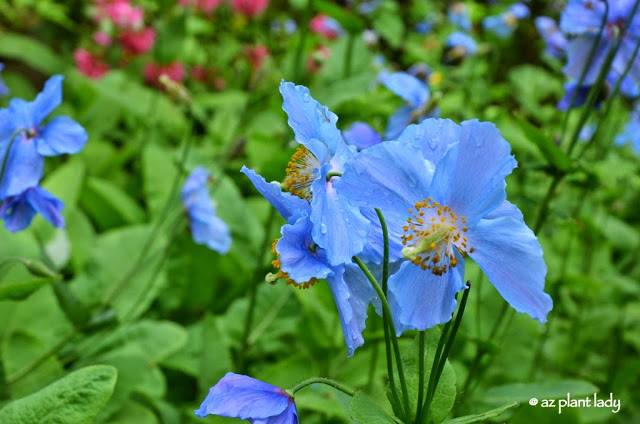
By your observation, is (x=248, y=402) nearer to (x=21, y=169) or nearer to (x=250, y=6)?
(x=21, y=169)

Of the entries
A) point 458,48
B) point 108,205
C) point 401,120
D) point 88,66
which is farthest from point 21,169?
point 88,66

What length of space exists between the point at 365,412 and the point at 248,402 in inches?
5.3

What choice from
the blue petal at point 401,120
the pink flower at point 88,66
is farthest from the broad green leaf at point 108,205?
the pink flower at point 88,66

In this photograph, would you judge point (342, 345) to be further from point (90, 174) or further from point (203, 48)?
point (203, 48)

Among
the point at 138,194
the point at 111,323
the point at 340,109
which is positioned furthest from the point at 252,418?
the point at 138,194

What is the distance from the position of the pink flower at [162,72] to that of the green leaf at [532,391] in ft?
8.18

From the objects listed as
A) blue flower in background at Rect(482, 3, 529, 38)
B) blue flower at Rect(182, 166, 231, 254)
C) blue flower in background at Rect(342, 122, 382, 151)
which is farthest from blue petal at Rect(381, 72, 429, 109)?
blue flower in background at Rect(482, 3, 529, 38)

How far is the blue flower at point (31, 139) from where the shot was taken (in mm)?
1148

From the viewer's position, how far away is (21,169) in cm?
115

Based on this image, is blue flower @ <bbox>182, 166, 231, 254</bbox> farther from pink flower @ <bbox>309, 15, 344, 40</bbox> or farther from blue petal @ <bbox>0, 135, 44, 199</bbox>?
pink flower @ <bbox>309, 15, 344, 40</bbox>

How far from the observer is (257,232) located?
2.21 meters

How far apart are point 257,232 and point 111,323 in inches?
28.2

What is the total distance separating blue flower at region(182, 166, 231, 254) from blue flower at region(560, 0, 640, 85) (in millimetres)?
979

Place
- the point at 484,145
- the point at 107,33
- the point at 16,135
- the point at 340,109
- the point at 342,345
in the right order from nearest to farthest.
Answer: the point at 484,145
the point at 16,135
the point at 342,345
the point at 340,109
the point at 107,33
